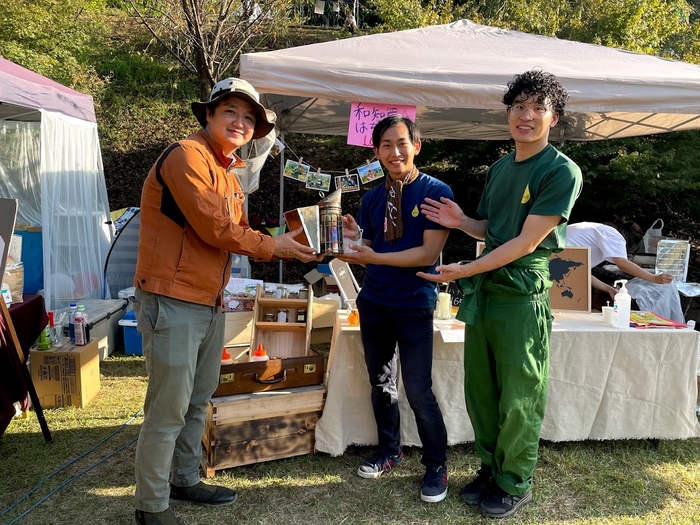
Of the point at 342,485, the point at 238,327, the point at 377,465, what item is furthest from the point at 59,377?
the point at 377,465

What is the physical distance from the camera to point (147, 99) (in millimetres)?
11789

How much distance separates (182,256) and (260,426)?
116 cm

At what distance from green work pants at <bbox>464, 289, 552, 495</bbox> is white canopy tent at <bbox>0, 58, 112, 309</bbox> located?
4045mm

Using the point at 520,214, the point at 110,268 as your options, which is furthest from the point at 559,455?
the point at 110,268

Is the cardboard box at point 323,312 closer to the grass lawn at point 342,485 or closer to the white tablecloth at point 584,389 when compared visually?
the white tablecloth at point 584,389

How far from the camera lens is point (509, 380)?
84.0 inches

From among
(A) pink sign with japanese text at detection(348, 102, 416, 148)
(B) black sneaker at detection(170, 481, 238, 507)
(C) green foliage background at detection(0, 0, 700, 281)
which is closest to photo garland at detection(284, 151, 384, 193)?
(C) green foliage background at detection(0, 0, 700, 281)

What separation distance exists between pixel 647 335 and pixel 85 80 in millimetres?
11358

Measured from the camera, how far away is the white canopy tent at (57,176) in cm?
458

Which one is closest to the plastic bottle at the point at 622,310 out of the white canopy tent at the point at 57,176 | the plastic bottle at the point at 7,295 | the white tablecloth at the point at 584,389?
the white tablecloth at the point at 584,389

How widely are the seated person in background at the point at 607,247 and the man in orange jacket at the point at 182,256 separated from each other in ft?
8.51

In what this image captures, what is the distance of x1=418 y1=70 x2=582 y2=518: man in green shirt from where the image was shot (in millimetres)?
2002

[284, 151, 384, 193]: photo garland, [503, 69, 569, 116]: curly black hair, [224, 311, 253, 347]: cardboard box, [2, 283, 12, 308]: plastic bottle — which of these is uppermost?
[503, 69, 569, 116]: curly black hair

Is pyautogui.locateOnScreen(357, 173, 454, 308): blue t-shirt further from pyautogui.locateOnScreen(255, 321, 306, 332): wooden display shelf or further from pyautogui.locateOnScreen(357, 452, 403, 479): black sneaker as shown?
pyautogui.locateOnScreen(255, 321, 306, 332): wooden display shelf
